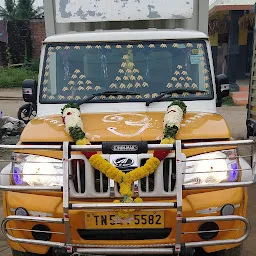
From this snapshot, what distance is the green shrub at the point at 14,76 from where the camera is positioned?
22875 mm

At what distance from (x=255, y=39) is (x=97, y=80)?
5.25 metres

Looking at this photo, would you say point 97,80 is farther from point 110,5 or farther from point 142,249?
point 142,249

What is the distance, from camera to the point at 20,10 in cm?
4306

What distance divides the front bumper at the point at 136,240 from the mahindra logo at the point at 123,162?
0.36 m

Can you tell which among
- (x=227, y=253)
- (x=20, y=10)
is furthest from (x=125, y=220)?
(x=20, y=10)

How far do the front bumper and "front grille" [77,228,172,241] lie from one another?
0.02 m

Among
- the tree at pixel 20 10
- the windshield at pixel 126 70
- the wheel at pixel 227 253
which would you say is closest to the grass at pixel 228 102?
the windshield at pixel 126 70

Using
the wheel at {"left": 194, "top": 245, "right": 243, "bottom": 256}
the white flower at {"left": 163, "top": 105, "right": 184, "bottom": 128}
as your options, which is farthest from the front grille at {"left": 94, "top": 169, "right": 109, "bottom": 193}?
the wheel at {"left": 194, "top": 245, "right": 243, "bottom": 256}

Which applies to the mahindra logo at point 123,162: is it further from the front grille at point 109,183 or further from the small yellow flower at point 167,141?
the small yellow flower at point 167,141

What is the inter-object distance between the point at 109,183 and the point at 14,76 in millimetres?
21904

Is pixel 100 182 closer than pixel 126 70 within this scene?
Yes

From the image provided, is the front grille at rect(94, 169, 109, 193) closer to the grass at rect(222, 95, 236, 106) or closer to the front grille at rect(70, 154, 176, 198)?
the front grille at rect(70, 154, 176, 198)

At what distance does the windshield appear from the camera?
427 centimetres

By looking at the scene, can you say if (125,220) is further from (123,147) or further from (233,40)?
(233,40)
